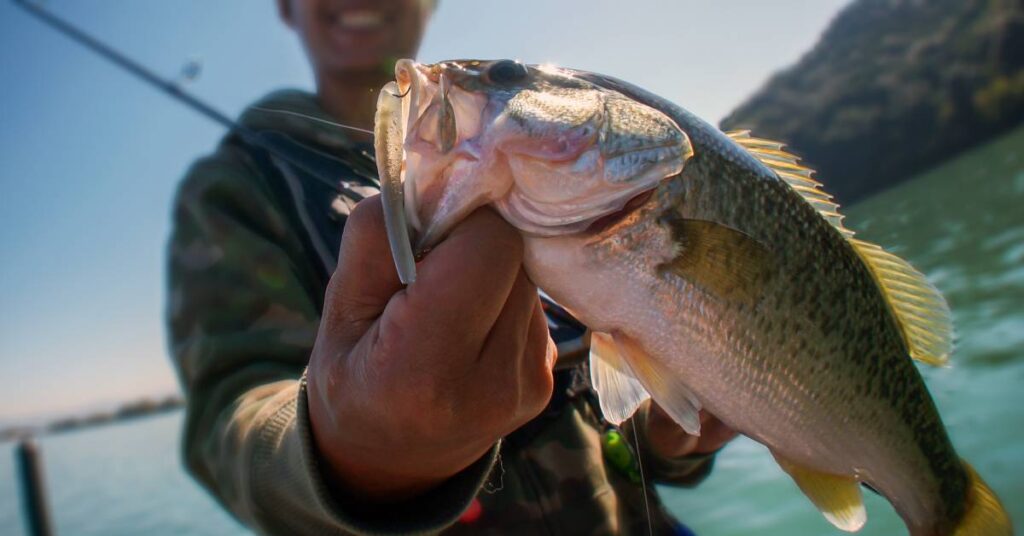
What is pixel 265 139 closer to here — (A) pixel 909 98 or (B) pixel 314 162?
(B) pixel 314 162

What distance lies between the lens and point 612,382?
145 centimetres

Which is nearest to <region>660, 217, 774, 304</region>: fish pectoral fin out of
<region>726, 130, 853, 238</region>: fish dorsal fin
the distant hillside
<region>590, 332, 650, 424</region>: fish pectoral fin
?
<region>590, 332, 650, 424</region>: fish pectoral fin

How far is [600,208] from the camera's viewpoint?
126cm

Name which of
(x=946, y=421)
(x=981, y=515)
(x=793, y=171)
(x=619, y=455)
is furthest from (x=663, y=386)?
(x=946, y=421)

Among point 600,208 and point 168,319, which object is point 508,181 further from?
point 168,319

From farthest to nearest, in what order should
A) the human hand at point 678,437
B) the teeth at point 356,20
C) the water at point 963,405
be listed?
1. the water at point 963,405
2. the teeth at point 356,20
3. the human hand at point 678,437

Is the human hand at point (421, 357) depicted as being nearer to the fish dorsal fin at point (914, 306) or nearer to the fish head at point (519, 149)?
the fish head at point (519, 149)

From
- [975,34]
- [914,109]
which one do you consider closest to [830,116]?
[914,109]

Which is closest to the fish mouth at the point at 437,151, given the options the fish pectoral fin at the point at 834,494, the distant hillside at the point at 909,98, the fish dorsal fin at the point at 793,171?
the fish dorsal fin at the point at 793,171

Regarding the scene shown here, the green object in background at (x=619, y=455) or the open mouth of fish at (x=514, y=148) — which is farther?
the green object in background at (x=619, y=455)

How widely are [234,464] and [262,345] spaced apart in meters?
0.33

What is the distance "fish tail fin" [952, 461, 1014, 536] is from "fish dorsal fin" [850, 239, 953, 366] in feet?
1.04

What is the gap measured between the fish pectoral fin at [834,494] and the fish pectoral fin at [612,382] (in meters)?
0.43

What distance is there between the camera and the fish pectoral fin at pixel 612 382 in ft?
4.67
